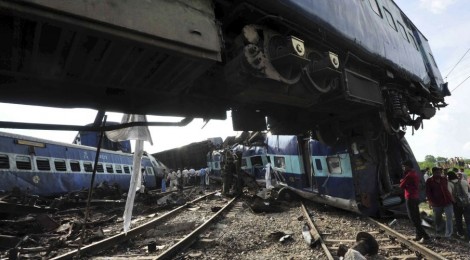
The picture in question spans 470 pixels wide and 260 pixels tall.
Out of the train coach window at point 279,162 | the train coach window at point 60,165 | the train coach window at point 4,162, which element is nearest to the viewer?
the train coach window at point 4,162

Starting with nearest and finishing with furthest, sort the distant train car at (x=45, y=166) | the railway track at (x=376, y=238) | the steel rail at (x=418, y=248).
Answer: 1. the steel rail at (x=418, y=248)
2. the railway track at (x=376, y=238)
3. the distant train car at (x=45, y=166)

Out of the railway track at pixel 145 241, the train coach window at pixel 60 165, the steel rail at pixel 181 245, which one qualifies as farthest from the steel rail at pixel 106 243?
the train coach window at pixel 60 165

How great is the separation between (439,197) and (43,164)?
1438 centimetres

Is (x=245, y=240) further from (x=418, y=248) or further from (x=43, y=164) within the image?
(x=43, y=164)

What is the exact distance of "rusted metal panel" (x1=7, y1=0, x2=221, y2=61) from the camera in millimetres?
2199

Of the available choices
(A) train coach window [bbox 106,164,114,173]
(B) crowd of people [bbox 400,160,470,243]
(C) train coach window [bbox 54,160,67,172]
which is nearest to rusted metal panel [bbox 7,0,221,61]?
(B) crowd of people [bbox 400,160,470,243]

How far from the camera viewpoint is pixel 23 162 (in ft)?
39.7

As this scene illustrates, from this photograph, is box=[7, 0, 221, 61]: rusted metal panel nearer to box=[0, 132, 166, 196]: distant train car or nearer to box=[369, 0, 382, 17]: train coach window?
box=[369, 0, 382, 17]: train coach window

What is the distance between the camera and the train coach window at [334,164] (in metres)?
10.1

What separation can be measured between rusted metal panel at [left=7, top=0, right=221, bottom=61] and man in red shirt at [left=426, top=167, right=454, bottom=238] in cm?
748

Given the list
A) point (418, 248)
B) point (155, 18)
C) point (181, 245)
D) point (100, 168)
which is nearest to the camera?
point (155, 18)

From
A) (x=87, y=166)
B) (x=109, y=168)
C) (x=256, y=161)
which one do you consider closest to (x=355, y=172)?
(x=256, y=161)

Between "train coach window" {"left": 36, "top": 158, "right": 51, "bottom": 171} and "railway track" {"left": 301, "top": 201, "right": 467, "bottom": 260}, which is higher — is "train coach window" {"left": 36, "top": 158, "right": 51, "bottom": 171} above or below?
above

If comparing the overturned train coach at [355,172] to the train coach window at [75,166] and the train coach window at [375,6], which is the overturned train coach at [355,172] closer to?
the train coach window at [375,6]
